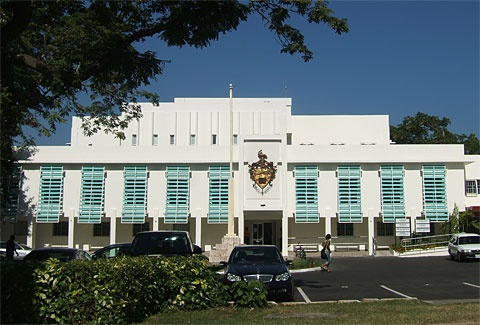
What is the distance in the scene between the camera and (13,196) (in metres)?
38.7

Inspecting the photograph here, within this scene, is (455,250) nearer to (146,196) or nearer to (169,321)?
(146,196)

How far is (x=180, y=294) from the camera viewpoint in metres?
11.2

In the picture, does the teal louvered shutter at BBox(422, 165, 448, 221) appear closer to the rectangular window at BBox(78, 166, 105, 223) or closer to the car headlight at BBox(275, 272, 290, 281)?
the rectangular window at BBox(78, 166, 105, 223)

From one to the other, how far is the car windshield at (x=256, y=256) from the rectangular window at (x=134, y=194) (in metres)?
23.7

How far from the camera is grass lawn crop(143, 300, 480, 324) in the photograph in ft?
32.8

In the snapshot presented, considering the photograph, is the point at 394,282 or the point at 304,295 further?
the point at 394,282

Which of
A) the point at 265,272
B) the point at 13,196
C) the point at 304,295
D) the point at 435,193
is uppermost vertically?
the point at 435,193

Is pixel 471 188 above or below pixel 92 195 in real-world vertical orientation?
above

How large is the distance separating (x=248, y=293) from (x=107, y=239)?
1222 inches

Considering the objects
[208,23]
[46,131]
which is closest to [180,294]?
[208,23]

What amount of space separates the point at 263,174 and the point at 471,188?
→ 711 inches

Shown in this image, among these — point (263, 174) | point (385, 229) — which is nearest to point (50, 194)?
point (263, 174)

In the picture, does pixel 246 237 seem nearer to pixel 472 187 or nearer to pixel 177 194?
pixel 177 194

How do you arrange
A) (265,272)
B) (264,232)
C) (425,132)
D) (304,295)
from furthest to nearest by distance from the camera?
(425,132) < (264,232) < (304,295) < (265,272)
